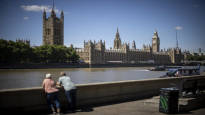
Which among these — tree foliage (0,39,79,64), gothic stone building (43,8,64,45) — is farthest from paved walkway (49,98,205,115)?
gothic stone building (43,8,64,45)

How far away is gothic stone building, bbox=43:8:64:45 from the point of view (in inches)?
5915

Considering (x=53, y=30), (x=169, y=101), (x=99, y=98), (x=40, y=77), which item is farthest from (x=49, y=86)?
(x=53, y=30)

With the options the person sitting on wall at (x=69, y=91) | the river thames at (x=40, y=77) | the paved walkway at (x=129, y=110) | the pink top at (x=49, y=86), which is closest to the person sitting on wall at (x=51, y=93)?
the pink top at (x=49, y=86)

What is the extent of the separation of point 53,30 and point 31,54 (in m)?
69.7

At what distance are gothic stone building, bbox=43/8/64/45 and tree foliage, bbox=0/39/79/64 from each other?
164 ft

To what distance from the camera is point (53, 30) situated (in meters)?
150

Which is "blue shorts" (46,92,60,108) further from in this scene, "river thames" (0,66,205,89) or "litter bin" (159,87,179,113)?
"river thames" (0,66,205,89)

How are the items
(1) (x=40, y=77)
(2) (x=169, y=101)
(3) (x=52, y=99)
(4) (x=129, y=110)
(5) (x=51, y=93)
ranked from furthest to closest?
(1) (x=40, y=77), (4) (x=129, y=110), (2) (x=169, y=101), (3) (x=52, y=99), (5) (x=51, y=93)

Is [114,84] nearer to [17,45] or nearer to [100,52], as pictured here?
[17,45]

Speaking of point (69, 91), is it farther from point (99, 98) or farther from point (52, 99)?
point (99, 98)

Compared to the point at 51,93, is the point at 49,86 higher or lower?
higher

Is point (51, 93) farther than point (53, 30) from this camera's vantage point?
No

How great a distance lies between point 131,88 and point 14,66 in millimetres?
65495

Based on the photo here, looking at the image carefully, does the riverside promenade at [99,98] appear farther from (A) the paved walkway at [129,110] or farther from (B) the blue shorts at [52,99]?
(B) the blue shorts at [52,99]
